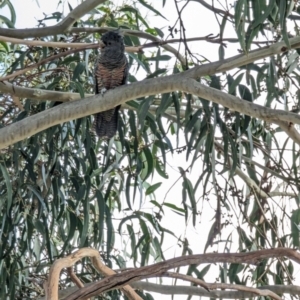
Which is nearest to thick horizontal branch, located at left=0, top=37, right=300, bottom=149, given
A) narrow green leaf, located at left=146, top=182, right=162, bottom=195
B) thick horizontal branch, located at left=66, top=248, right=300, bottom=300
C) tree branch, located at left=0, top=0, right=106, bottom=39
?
thick horizontal branch, located at left=66, top=248, right=300, bottom=300

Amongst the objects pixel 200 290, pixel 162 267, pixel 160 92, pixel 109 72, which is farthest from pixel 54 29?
pixel 162 267

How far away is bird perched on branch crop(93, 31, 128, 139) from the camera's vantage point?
2.38m

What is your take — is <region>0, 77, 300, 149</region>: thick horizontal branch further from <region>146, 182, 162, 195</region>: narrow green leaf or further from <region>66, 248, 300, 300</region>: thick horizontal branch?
<region>146, 182, 162, 195</region>: narrow green leaf

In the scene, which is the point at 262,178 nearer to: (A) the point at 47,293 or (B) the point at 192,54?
(B) the point at 192,54

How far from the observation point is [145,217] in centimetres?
243

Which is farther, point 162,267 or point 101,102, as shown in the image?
point 101,102

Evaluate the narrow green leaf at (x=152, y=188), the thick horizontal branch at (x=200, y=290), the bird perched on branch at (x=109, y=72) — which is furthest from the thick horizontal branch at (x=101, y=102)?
the narrow green leaf at (x=152, y=188)

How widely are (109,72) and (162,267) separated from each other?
1490 millimetres

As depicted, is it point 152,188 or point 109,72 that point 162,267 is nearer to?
point 152,188

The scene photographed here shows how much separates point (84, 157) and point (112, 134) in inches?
6.4

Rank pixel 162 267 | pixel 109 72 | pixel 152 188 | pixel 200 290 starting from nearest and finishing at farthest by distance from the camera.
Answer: pixel 162 267
pixel 200 290
pixel 152 188
pixel 109 72

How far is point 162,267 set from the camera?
1222 millimetres

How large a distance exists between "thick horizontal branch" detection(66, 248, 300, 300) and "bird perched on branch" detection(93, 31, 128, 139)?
1111 millimetres

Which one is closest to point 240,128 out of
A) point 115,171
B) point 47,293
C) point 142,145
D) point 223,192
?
point 223,192
